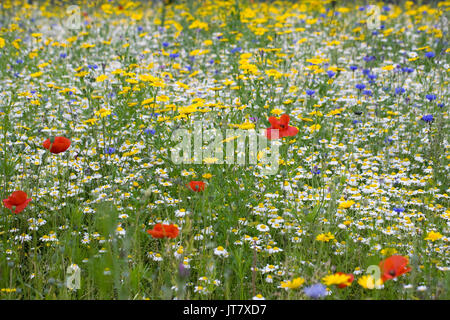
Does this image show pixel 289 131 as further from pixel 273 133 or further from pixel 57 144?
pixel 57 144

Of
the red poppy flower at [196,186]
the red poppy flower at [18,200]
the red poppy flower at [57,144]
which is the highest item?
the red poppy flower at [57,144]

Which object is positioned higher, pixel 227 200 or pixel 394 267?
pixel 227 200

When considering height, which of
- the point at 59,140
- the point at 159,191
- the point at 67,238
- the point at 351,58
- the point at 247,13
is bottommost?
the point at 67,238

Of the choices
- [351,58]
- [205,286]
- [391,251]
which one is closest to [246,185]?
[205,286]

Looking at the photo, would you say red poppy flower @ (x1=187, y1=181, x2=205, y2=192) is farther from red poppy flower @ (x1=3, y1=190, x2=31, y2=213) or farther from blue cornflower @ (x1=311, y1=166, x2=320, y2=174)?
blue cornflower @ (x1=311, y1=166, x2=320, y2=174)

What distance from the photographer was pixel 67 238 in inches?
98.7

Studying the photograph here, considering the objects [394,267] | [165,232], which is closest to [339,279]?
[394,267]

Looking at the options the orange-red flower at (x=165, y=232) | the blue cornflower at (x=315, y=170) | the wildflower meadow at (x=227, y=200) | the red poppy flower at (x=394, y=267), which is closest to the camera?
the red poppy flower at (x=394, y=267)

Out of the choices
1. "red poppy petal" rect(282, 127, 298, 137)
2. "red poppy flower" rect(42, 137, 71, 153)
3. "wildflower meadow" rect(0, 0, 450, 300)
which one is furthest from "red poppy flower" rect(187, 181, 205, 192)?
"red poppy flower" rect(42, 137, 71, 153)

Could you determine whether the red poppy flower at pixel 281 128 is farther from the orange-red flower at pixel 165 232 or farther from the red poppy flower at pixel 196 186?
the orange-red flower at pixel 165 232

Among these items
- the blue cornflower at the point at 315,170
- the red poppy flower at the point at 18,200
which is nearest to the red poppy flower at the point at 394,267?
the blue cornflower at the point at 315,170

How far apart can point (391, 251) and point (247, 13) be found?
4.47m
